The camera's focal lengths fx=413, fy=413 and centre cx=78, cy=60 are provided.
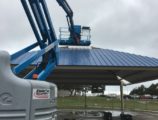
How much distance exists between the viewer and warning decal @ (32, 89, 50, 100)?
7.48m

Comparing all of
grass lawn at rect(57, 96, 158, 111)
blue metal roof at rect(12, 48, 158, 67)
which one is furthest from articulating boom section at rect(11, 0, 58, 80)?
grass lawn at rect(57, 96, 158, 111)

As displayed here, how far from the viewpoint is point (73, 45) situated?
30.9 metres

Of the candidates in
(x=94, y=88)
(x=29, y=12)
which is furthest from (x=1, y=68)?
(x=94, y=88)

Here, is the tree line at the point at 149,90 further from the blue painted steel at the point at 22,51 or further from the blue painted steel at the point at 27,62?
the blue painted steel at the point at 22,51

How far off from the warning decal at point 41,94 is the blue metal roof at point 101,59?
Result: 16.6 m

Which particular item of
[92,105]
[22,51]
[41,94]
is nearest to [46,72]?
[22,51]

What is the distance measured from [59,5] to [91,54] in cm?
1349

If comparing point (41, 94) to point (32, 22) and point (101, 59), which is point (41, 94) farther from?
point (101, 59)

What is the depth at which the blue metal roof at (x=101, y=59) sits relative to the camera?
26344 millimetres

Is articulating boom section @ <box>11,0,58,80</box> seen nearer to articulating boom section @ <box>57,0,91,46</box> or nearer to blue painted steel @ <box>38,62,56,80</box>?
blue painted steel @ <box>38,62,56,80</box>

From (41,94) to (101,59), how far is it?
20216mm

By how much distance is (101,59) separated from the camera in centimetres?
2784

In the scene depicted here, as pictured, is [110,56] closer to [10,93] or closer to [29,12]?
[29,12]

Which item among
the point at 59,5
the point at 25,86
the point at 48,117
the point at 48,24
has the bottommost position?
the point at 48,117
